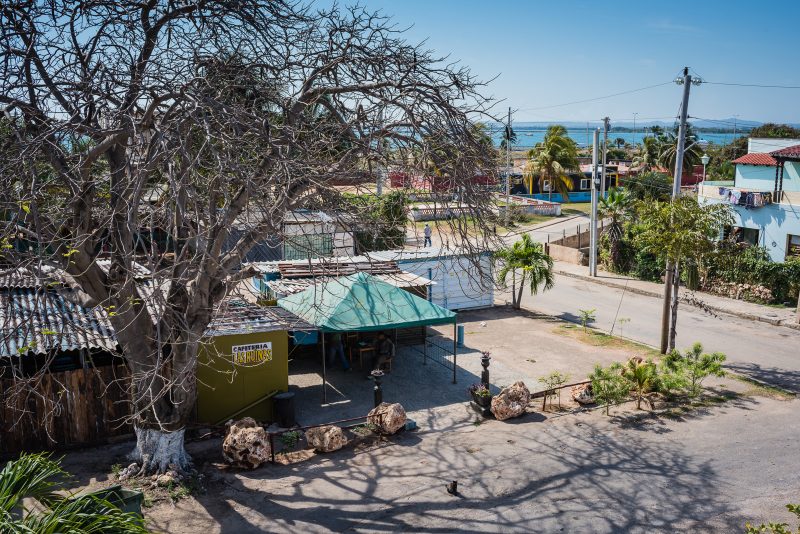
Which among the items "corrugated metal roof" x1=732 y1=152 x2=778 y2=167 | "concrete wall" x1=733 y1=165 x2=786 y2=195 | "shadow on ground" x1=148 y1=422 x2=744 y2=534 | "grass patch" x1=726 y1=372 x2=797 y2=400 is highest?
"corrugated metal roof" x1=732 y1=152 x2=778 y2=167

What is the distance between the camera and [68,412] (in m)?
12.0

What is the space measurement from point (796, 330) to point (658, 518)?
14295 millimetres

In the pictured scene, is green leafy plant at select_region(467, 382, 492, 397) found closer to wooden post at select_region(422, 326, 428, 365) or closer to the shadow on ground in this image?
the shadow on ground

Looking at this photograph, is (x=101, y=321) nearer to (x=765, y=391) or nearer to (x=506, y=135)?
(x=506, y=135)

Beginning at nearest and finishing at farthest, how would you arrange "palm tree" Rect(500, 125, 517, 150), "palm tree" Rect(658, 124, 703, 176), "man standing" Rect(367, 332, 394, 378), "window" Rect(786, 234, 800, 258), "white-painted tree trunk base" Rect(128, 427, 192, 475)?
"white-painted tree trunk base" Rect(128, 427, 192, 475) → "palm tree" Rect(500, 125, 517, 150) → "man standing" Rect(367, 332, 394, 378) → "window" Rect(786, 234, 800, 258) → "palm tree" Rect(658, 124, 703, 176)

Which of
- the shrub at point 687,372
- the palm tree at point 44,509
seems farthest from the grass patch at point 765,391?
the palm tree at point 44,509

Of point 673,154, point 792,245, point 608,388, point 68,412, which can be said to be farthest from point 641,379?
point 673,154

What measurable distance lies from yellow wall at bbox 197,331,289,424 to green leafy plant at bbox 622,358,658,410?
7.11 meters

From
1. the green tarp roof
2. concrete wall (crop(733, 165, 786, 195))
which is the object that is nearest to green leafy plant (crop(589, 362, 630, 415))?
the green tarp roof

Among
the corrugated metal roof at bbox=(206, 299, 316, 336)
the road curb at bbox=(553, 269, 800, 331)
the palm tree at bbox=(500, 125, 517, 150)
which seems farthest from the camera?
the road curb at bbox=(553, 269, 800, 331)

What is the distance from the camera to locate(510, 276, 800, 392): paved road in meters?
17.6

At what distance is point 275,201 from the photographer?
35.3 feet

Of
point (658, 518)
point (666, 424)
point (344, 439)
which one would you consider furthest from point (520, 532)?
point (666, 424)

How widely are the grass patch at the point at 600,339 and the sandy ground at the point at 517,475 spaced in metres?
3.48
